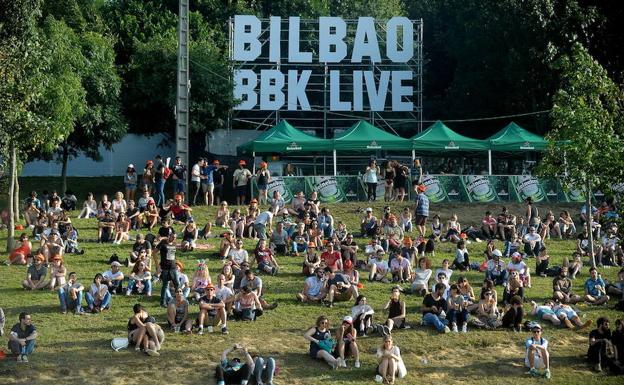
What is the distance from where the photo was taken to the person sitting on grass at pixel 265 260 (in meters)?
27.0

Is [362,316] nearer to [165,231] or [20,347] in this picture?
[165,231]

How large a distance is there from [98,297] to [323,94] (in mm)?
27246

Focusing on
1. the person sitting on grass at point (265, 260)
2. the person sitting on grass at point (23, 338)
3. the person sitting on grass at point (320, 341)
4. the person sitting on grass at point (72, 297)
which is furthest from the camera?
the person sitting on grass at point (265, 260)

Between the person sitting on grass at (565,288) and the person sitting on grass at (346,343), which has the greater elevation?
the person sitting on grass at (565,288)

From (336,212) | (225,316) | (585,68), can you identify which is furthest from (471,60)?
(225,316)

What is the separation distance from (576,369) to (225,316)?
24.3 feet

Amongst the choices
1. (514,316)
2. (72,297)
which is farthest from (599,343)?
(72,297)

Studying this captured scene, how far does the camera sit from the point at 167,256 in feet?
80.1

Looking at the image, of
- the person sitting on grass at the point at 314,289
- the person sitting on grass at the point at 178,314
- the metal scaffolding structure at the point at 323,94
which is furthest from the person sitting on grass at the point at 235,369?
the metal scaffolding structure at the point at 323,94

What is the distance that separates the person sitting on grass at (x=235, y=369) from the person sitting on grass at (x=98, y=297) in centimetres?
386

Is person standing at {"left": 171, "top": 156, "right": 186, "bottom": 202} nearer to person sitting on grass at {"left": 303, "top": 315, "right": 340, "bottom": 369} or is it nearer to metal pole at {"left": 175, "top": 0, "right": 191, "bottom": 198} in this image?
metal pole at {"left": 175, "top": 0, "right": 191, "bottom": 198}

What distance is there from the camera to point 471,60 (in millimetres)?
51344

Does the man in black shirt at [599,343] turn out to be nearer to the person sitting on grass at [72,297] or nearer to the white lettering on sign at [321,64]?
the person sitting on grass at [72,297]

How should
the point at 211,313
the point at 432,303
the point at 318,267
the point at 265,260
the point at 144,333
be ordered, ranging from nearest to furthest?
the point at 144,333 < the point at 211,313 < the point at 432,303 < the point at 318,267 < the point at 265,260
